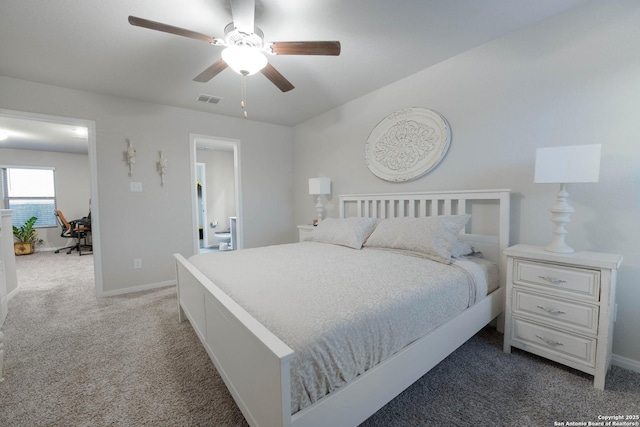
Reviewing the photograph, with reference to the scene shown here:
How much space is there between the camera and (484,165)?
89.0 inches

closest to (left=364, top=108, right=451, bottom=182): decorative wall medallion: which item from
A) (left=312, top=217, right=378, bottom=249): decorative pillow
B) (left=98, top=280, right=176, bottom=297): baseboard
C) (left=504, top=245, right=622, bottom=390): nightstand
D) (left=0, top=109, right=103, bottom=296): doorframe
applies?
(left=312, top=217, right=378, bottom=249): decorative pillow

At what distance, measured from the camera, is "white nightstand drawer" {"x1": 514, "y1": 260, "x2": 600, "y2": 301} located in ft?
4.93

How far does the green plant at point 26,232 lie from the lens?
223 inches

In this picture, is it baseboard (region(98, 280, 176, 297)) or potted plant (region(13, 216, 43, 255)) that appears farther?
potted plant (region(13, 216, 43, 255))

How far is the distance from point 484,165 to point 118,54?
330 centimetres

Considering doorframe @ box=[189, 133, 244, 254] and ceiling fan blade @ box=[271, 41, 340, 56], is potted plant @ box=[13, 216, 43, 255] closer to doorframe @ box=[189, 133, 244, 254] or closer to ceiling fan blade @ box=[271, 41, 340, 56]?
doorframe @ box=[189, 133, 244, 254]

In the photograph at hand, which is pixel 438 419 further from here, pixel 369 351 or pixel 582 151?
pixel 582 151

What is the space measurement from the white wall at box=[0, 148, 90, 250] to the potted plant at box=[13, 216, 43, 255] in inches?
12.1

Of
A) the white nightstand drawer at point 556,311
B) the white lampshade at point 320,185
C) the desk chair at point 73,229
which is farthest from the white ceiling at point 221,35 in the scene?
the desk chair at point 73,229

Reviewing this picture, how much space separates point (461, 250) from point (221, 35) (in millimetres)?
2534

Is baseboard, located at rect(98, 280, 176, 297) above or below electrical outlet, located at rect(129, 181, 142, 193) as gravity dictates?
below

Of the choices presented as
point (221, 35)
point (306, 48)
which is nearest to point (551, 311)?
point (306, 48)

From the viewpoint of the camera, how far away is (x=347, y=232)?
2607 millimetres

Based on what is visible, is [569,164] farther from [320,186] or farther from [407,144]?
[320,186]
